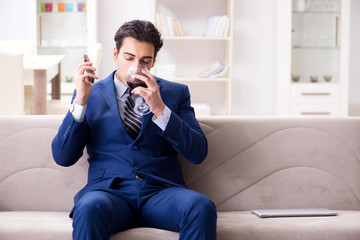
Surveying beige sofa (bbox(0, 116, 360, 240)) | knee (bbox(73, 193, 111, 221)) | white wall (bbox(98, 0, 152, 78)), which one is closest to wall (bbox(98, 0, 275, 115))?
white wall (bbox(98, 0, 152, 78))

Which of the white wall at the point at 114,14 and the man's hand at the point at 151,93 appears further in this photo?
the white wall at the point at 114,14

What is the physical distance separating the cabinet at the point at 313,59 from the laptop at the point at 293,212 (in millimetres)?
3668

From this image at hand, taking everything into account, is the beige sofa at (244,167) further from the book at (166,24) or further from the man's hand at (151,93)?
the book at (166,24)

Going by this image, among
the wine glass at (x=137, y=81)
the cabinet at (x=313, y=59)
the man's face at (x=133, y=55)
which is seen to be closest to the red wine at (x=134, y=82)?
the wine glass at (x=137, y=81)

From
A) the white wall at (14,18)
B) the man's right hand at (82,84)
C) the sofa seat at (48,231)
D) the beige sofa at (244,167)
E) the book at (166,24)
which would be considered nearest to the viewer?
the sofa seat at (48,231)

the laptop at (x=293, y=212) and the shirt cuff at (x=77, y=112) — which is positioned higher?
the shirt cuff at (x=77, y=112)

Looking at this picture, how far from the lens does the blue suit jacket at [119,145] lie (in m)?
1.90

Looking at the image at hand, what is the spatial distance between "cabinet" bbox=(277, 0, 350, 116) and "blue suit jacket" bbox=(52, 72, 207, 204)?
12.6 feet

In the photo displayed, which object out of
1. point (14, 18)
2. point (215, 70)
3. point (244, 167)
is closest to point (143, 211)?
point (244, 167)

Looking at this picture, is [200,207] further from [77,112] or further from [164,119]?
[77,112]

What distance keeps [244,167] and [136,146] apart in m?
0.53

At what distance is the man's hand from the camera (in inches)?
71.6

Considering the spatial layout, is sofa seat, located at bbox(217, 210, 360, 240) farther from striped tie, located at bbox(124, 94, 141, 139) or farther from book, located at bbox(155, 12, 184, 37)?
book, located at bbox(155, 12, 184, 37)

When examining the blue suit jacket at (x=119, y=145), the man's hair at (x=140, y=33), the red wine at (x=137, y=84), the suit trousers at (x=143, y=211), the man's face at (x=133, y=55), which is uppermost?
the man's hair at (x=140, y=33)
